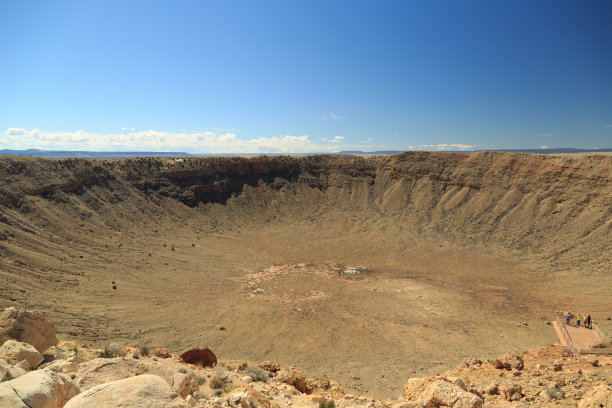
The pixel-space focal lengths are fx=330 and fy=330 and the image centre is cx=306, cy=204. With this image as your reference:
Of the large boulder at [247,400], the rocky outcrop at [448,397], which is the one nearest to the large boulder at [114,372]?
the large boulder at [247,400]

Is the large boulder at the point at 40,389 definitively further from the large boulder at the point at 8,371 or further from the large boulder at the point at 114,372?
the large boulder at the point at 8,371

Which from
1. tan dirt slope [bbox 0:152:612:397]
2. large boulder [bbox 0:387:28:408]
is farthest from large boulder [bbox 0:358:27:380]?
tan dirt slope [bbox 0:152:612:397]

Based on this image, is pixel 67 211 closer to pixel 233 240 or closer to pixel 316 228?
pixel 233 240

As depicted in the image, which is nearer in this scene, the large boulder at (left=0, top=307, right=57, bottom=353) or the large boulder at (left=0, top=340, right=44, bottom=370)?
the large boulder at (left=0, top=340, right=44, bottom=370)

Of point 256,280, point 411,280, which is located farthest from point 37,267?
point 411,280

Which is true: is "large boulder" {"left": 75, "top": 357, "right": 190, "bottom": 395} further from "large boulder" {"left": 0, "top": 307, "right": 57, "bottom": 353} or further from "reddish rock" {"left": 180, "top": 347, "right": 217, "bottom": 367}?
"reddish rock" {"left": 180, "top": 347, "right": 217, "bottom": 367}
